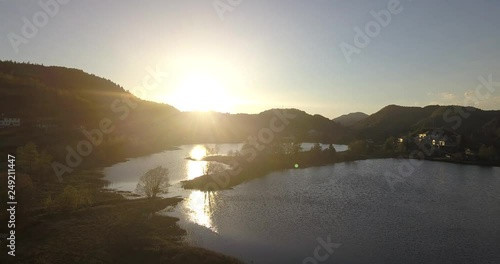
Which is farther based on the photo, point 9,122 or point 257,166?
point 9,122

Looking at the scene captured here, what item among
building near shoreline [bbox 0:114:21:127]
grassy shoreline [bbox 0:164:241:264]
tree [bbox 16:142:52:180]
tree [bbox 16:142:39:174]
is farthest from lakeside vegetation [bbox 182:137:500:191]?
building near shoreline [bbox 0:114:21:127]

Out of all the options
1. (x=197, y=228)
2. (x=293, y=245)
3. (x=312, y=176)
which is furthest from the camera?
(x=312, y=176)

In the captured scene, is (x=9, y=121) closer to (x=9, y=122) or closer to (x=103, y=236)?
(x=9, y=122)

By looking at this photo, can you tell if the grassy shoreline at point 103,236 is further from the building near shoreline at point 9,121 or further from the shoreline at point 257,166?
the building near shoreline at point 9,121

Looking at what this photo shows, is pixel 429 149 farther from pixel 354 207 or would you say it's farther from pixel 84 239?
pixel 84 239

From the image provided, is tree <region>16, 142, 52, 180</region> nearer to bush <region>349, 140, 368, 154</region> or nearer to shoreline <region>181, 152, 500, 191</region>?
shoreline <region>181, 152, 500, 191</region>

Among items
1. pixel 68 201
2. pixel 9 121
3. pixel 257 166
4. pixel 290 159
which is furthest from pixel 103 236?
pixel 9 121

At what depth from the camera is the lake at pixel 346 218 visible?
39500mm

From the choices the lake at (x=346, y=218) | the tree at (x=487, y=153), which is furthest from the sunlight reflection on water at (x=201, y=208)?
the tree at (x=487, y=153)

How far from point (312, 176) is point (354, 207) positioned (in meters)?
35.0

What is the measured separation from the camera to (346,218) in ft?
175

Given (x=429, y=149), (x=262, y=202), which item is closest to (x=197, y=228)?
(x=262, y=202)

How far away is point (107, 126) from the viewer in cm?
16412

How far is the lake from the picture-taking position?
130ft
